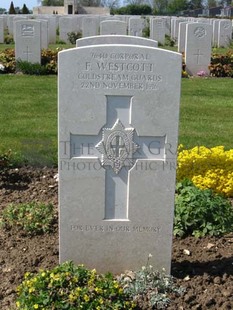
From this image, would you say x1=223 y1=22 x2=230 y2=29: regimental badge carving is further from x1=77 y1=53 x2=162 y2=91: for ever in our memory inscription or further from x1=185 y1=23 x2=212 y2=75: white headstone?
x1=77 y1=53 x2=162 y2=91: for ever in our memory inscription

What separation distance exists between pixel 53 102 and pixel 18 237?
6151 mm

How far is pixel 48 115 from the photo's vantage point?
30.5 feet

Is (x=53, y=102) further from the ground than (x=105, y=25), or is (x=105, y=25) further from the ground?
(x=105, y=25)

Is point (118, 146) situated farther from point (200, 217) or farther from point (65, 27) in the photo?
point (65, 27)

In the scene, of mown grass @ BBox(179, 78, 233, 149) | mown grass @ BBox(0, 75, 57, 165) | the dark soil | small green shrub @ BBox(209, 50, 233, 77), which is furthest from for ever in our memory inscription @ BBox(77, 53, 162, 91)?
small green shrub @ BBox(209, 50, 233, 77)

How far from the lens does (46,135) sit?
7844 millimetres

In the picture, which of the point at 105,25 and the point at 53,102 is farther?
the point at 105,25

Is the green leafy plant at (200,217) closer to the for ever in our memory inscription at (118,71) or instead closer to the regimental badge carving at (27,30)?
the for ever in our memory inscription at (118,71)

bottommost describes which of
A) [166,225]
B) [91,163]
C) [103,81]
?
[166,225]

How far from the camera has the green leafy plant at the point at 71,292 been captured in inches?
128

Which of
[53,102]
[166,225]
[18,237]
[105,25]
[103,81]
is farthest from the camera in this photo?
[105,25]

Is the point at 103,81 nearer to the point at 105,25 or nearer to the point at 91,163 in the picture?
the point at 91,163

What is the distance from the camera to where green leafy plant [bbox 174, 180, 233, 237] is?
455cm

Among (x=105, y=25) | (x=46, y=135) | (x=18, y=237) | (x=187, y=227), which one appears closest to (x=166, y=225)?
(x=187, y=227)
